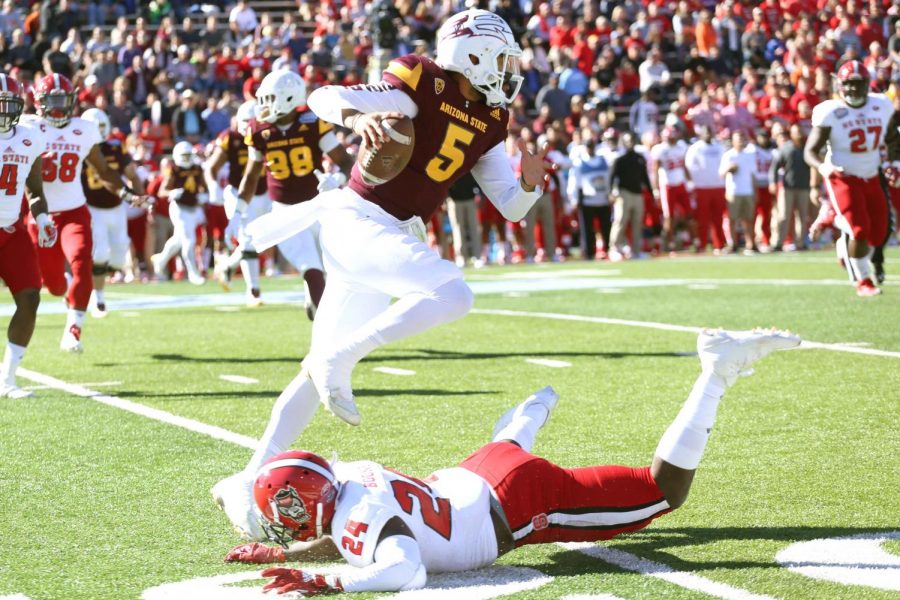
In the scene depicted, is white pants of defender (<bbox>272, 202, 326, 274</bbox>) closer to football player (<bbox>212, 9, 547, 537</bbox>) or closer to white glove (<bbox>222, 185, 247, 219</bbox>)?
white glove (<bbox>222, 185, 247, 219</bbox>)

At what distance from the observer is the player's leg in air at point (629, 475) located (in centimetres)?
396

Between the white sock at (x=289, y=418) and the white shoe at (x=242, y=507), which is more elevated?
the white sock at (x=289, y=418)

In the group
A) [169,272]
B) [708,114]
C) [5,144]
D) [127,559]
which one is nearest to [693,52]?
[708,114]

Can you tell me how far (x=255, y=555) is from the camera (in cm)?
399

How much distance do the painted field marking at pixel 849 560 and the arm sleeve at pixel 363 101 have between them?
6.88 ft

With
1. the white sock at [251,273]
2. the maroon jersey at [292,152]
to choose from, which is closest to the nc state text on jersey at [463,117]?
the maroon jersey at [292,152]

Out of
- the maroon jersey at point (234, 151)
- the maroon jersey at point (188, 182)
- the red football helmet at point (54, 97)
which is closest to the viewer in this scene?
the red football helmet at point (54, 97)

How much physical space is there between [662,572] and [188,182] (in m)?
14.4

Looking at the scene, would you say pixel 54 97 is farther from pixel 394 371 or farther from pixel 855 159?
pixel 855 159

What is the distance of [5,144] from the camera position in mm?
7719

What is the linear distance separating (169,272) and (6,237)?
1200 centimetres

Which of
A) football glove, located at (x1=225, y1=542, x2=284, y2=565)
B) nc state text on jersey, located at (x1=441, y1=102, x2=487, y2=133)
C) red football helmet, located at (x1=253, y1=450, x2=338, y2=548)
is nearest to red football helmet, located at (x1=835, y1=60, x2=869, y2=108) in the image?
nc state text on jersey, located at (x1=441, y1=102, x2=487, y2=133)

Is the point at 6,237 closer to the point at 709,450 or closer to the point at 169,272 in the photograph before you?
the point at 709,450

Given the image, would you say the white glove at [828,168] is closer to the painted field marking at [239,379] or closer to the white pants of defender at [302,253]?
the white pants of defender at [302,253]
